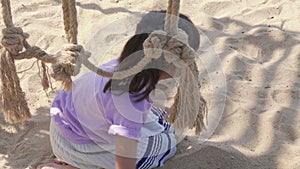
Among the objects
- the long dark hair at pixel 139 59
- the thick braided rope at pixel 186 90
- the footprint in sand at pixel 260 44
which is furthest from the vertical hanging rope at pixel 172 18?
the footprint in sand at pixel 260 44

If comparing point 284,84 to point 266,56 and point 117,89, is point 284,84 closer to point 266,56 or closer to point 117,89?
point 266,56

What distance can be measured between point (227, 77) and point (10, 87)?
938 mm

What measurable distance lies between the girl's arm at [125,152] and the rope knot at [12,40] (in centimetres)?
36

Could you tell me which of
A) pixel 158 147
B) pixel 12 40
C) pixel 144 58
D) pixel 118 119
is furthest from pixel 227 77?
pixel 12 40

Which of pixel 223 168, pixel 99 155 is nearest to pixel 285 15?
pixel 223 168

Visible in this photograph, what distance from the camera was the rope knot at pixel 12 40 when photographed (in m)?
1.30

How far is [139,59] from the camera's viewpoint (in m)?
1.29

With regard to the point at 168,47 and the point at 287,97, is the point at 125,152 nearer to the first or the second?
the point at 168,47

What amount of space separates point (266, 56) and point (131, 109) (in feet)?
3.17

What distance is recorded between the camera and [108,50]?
2213 millimetres

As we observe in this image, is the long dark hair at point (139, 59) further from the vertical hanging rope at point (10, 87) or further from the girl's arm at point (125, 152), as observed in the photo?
the vertical hanging rope at point (10, 87)

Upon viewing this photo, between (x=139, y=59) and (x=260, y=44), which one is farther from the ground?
(x=139, y=59)

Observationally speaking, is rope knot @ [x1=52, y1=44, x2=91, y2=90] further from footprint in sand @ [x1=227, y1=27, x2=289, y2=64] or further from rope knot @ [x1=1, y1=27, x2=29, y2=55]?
footprint in sand @ [x1=227, y1=27, x2=289, y2=64]

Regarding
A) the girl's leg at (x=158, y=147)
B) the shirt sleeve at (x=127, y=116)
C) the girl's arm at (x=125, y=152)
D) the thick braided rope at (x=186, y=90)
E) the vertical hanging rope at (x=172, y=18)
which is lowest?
the girl's leg at (x=158, y=147)
